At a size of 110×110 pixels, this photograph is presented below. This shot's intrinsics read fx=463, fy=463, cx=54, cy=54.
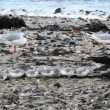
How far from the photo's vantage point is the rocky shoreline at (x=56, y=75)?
18.5 feet

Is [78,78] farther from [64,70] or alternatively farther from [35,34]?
[35,34]

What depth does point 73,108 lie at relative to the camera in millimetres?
5398

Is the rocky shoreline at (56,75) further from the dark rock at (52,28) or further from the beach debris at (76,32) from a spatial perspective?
the dark rock at (52,28)

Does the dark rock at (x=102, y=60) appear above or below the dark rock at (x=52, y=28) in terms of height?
above

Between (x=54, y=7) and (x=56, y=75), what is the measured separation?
1354 centimetres

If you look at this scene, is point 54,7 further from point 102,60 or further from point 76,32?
point 102,60

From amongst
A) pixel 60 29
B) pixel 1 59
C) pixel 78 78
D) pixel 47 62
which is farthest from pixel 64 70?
pixel 60 29

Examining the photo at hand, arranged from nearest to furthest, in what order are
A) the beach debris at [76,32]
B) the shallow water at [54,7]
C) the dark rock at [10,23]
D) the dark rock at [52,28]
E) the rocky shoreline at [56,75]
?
the rocky shoreline at [56,75]
the beach debris at [76,32]
the dark rock at [52,28]
the dark rock at [10,23]
the shallow water at [54,7]

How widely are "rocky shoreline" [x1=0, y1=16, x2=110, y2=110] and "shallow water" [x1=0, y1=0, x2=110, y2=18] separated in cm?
702

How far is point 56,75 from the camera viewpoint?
6.94 metres

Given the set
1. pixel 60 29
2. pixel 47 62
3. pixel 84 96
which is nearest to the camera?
pixel 84 96

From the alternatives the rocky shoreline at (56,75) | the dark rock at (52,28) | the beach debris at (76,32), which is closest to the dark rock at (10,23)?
the dark rock at (52,28)

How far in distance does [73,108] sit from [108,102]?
18.7 inches

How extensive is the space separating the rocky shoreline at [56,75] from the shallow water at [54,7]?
7015 millimetres
